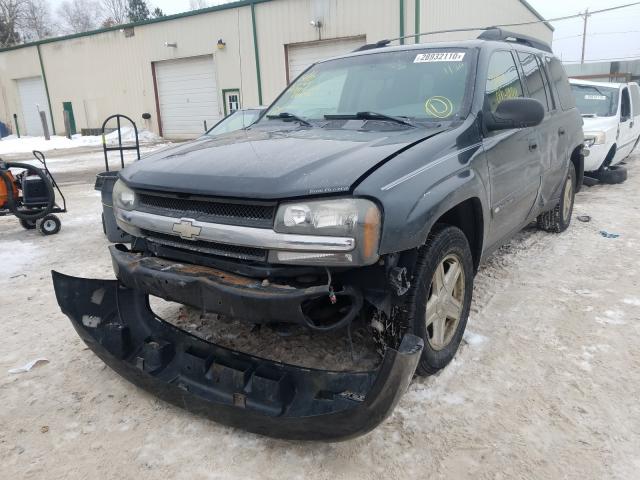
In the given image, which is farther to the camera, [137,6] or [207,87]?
[137,6]

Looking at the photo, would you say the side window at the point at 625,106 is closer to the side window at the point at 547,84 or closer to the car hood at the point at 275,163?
the side window at the point at 547,84

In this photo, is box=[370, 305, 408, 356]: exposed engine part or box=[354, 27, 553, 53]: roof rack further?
box=[354, 27, 553, 53]: roof rack

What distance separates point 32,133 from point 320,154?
1309 inches

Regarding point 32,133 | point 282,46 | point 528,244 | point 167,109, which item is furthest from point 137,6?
point 528,244

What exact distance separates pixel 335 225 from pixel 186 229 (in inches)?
30.8

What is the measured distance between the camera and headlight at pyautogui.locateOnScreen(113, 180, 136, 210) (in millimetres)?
2820

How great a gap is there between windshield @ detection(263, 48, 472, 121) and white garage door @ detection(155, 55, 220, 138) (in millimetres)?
18651

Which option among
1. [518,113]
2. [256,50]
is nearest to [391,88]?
[518,113]

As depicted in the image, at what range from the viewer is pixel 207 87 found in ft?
71.8

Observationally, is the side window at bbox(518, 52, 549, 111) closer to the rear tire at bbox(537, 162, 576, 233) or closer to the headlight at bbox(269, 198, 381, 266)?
the rear tire at bbox(537, 162, 576, 233)

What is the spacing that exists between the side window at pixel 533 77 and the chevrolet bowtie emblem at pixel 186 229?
10.3 ft

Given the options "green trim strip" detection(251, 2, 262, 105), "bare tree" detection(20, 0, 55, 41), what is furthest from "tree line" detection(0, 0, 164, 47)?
"green trim strip" detection(251, 2, 262, 105)

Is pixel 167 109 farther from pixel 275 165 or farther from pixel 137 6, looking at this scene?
pixel 137 6

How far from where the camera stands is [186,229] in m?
2.46
